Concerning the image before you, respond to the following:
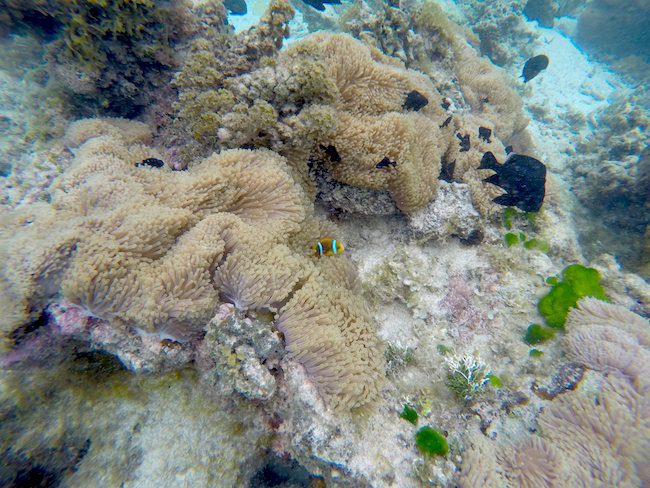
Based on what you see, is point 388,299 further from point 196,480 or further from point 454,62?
point 454,62

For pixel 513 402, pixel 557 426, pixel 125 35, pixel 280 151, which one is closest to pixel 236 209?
pixel 280 151

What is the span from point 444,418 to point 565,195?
621cm

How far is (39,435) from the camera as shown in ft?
7.21

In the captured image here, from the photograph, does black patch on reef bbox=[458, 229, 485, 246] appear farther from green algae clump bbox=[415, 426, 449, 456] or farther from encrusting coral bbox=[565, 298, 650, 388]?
green algae clump bbox=[415, 426, 449, 456]

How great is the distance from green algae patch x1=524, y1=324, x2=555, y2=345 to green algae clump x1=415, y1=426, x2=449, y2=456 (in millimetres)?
1527

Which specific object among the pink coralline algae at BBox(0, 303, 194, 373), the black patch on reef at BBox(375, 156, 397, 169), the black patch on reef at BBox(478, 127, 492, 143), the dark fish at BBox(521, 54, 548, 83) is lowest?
the pink coralline algae at BBox(0, 303, 194, 373)

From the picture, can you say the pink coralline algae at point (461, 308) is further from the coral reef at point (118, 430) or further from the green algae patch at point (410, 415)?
the coral reef at point (118, 430)

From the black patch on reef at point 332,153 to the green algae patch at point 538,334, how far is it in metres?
2.81

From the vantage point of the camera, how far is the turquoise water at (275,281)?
7.84 ft

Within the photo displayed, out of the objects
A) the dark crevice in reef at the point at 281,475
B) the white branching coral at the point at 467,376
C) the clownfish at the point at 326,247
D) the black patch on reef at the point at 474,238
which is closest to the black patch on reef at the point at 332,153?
the clownfish at the point at 326,247

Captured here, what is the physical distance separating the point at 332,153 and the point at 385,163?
604mm

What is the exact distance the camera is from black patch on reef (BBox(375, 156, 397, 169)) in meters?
3.64

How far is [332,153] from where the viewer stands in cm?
368

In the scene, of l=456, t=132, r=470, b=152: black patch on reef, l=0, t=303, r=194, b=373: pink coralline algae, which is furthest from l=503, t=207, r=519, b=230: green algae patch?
l=0, t=303, r=194, b=373: pink coralline algae
